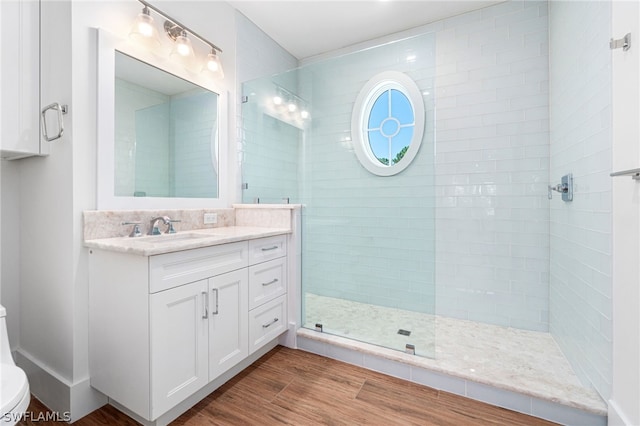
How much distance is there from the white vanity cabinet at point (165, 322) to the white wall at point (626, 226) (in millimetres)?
1758

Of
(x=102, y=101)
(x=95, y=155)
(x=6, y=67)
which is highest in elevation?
(x=6, y=67)

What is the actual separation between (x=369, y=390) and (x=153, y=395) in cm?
109

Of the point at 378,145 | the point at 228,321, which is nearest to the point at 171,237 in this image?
the point at 228,321

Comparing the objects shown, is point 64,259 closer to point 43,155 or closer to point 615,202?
point 43,155

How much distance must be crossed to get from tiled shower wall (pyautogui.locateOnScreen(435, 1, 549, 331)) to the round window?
1.22 ft

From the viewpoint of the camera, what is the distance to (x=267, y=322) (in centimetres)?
192

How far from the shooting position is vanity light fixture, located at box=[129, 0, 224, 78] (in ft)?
5.60

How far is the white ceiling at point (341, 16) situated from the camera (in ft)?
7.84

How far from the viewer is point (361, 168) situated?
2.35 metres

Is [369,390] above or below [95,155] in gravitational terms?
below

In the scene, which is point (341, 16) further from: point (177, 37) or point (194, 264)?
point (194, 264)

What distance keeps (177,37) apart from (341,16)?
138 cm

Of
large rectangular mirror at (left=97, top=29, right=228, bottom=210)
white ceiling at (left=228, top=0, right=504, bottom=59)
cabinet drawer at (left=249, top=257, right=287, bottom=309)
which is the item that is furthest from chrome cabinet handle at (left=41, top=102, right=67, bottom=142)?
white ceiling at (left=228, top=0, right=504, bottom=59)

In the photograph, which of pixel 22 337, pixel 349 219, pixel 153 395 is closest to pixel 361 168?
pixel 349 219
